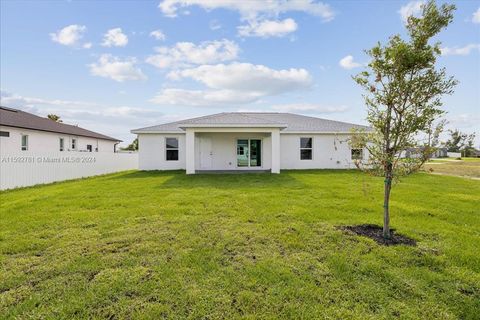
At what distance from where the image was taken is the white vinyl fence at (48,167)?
1156 cm

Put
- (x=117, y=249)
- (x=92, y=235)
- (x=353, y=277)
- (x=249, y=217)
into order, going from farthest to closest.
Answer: (x=249, y=217) < (x=92, y=235) < (x=117, y=249) < (x=353, y=277)

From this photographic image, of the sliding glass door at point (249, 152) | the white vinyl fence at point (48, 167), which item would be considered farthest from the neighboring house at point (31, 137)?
the sliding glass door at point (249, 152)

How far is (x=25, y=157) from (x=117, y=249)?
37.9 ft

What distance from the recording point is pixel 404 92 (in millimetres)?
4715

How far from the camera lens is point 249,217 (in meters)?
6.48

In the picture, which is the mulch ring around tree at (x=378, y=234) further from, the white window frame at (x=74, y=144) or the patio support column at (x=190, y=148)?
the white window frame at (x=74, y=144)

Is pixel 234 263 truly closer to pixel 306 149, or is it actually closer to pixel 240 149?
pixel 240 149

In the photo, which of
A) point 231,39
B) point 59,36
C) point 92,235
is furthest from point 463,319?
point 59,36

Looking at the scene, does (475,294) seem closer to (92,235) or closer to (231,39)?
(92,235)

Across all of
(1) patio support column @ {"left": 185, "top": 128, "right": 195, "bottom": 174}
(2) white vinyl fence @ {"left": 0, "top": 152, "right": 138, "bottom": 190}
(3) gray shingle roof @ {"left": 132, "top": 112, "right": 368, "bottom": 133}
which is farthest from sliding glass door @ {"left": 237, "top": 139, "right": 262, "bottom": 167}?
(2) white vinyl fence @ {"left": 0, "top": 152, "right": 138, "bottom": 190}

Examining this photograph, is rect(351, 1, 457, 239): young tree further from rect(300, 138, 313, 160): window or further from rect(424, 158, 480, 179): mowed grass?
rect(300, 138, 313, 160): window

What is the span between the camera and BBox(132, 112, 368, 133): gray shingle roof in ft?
49.1

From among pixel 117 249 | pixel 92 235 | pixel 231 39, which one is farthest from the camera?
pixel 231 39

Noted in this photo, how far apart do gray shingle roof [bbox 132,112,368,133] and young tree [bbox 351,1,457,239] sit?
9969mm
